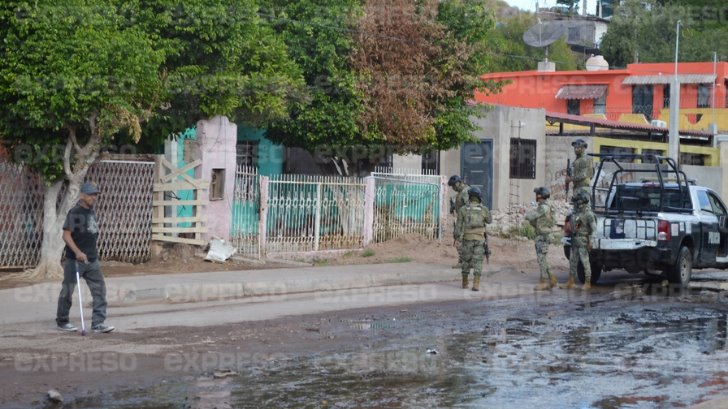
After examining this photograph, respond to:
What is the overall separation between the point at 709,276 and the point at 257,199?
943 centimetres

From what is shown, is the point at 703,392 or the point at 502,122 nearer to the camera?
the point at 703,392

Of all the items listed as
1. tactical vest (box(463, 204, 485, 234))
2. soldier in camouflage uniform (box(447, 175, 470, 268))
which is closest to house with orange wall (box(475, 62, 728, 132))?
soldier in camouflage uniform (box(447, 175, 470, 268))

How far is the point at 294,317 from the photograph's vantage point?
12859 mm

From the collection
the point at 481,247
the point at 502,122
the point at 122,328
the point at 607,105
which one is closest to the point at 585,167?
the point at 481,247

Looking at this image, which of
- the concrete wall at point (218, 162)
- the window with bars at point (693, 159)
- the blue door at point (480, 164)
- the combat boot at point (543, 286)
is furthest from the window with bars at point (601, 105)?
the combat boot at point (543, 286)

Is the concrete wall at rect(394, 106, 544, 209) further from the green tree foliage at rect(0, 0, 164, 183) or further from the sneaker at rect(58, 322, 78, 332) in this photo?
the sneaker at rect(58, 322, 78, 332)

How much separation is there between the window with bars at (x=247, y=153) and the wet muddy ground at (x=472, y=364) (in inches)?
524

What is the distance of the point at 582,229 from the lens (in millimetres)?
16406

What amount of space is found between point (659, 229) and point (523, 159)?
1766 cm

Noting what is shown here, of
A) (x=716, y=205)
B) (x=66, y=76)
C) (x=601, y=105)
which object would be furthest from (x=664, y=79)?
(x=66, y=76)

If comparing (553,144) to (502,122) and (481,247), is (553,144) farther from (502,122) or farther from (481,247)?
(481,247)

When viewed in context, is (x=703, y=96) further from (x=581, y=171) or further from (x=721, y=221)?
(x=581, y=171)

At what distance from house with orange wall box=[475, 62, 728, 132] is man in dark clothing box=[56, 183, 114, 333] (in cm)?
4128

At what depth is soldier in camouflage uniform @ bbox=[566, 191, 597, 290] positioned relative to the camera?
53.5ft
